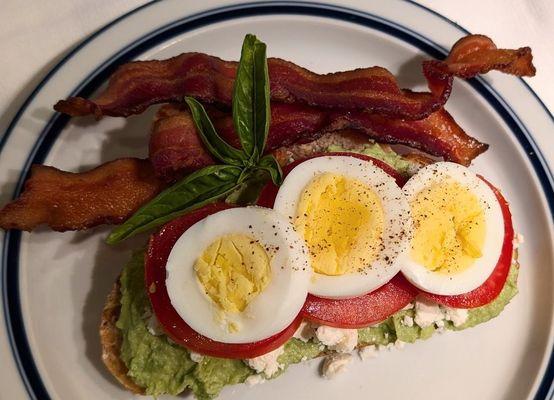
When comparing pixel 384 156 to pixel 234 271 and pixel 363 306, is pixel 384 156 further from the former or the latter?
pixel 234 271

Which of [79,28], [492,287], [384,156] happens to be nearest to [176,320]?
[384,156]

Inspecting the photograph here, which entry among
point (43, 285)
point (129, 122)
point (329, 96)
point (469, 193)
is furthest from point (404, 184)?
point (43, 285)

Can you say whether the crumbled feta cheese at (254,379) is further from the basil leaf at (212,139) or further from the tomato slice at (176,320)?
the basil leaf at (212,139)

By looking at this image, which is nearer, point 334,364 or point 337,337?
point 337,337

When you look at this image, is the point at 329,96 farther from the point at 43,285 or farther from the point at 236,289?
the point at 43,285

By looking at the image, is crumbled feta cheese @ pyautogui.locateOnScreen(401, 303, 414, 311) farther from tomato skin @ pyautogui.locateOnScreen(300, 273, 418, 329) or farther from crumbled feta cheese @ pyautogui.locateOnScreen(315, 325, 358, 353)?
crumbled feta cheese @ pyautogui.locateOnScreen(315, 325, 358, 353)

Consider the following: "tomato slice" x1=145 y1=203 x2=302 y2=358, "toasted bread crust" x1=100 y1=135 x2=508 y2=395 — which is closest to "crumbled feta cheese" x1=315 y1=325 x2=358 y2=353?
"tomato slice" x1=145 y1=203 x2=302 y2=358
